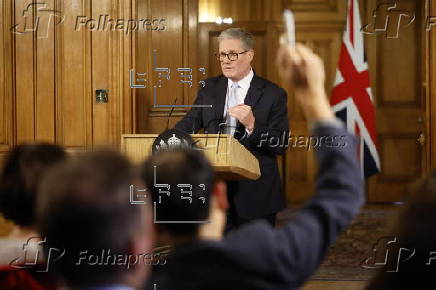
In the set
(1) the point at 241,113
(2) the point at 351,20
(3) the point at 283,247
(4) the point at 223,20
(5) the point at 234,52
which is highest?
(4) the point at 223,20

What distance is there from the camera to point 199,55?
27.5 ft

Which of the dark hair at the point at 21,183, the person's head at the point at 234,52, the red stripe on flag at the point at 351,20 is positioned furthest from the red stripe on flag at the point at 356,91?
the dark hair at the point at 21,183

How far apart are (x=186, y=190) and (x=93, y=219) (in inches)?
15.1

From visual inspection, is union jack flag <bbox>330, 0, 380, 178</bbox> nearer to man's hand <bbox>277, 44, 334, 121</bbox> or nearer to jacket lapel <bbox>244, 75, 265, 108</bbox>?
jacket lapel <bbox>244, 75, 265, 108</bbox>

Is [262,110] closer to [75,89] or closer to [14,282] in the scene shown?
[75,89]

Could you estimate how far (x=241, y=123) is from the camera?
4.11 m

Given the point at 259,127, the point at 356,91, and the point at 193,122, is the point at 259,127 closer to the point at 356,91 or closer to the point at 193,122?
the point at 193,122

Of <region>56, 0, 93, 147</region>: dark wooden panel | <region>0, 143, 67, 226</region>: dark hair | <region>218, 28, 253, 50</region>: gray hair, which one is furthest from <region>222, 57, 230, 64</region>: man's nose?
<region>0, 143, 67, 226</region>: dark hair

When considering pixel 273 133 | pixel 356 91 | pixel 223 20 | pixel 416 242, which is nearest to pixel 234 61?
pixel 273 133

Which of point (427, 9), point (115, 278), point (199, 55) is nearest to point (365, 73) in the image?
point (427, 9)

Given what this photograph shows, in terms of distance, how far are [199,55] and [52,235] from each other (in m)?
7.29

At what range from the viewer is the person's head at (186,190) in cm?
150

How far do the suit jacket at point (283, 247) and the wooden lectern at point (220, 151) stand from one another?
6.24ft

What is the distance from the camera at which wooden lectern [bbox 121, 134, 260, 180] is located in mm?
3447
